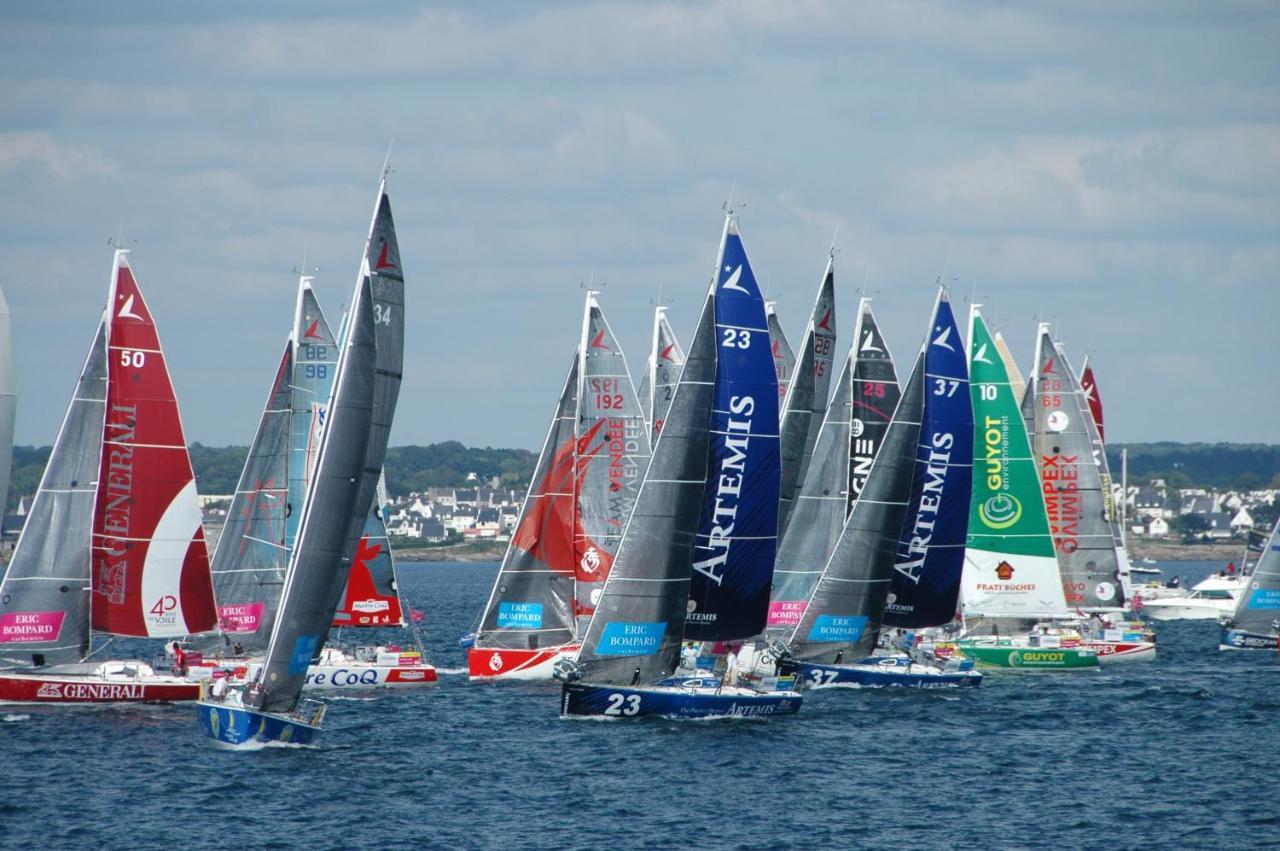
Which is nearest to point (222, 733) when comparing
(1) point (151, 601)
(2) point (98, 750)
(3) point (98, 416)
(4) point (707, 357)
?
(2) point (98, 750)

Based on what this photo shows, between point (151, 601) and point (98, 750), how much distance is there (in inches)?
235

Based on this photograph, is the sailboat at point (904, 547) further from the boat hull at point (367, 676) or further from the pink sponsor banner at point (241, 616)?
the pink sponsor banner at point (241, 616)

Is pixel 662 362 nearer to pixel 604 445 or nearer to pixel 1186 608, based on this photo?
pixel 604 445

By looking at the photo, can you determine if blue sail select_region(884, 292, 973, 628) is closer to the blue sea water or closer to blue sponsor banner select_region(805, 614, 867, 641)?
blue sponsor banner select_region(805, 614, 867, 641)

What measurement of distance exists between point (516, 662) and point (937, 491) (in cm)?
1309

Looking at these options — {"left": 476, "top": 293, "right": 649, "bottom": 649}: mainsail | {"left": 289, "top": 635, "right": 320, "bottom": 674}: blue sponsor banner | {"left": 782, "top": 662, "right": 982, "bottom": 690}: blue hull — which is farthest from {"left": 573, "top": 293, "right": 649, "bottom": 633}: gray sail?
{"left": 289, "top": 635, "right": 320, "bottom": 674}: blue sponsor banner

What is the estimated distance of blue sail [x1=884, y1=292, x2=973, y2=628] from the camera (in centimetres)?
5231

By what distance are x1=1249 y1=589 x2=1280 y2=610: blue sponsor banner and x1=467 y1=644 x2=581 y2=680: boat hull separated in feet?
88.2

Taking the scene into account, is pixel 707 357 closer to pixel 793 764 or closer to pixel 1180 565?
pixel 793 764

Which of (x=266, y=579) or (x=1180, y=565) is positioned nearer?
(x=266, y=579)

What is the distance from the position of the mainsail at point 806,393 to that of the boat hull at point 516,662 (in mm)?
7512

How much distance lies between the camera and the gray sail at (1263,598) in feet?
207

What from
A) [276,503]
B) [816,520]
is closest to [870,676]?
[816,520]

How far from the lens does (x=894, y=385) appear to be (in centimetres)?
5325
